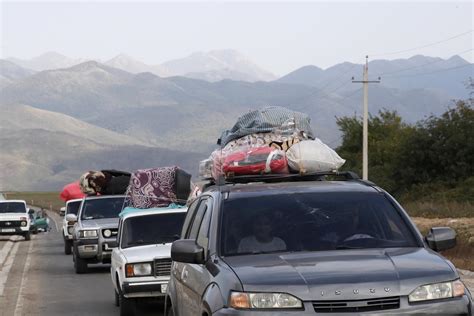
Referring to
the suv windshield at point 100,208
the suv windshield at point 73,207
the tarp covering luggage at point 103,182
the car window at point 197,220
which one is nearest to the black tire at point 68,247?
the suv windshield at point 73,207

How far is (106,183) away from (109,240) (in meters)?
5.24

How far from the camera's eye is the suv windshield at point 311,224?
8.71 m

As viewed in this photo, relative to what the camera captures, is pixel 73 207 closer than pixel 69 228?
No

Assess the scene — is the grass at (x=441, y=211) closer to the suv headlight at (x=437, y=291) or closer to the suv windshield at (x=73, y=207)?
the suv windshield at (x=73, y=207)

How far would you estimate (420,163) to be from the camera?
72750 mm

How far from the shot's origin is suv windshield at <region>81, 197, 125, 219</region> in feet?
88.6

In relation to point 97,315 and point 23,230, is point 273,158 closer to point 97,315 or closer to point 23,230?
point 97,315

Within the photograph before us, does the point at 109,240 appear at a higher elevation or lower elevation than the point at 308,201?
lower

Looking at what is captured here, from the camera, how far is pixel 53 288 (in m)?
22.2

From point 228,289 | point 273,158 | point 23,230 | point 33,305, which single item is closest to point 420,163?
Result: point 23,230

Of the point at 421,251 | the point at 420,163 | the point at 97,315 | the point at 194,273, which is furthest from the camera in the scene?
the point at 420,163

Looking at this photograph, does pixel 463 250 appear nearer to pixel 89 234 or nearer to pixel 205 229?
pixel 89 234

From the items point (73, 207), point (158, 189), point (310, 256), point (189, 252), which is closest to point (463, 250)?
point (158, 189)

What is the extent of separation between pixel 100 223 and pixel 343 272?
60.7 ft
